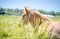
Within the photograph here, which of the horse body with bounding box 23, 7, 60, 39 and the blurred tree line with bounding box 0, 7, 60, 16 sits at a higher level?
the blurred tree line with bounding box 0, 7, 60, 16

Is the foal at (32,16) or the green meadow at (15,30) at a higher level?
the foal at (32,16)

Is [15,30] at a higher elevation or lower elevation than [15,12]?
lower

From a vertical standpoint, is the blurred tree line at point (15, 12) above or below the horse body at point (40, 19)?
above

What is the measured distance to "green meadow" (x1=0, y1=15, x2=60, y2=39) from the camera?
5.32ft

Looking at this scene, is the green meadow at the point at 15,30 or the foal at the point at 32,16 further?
the foal at the point at 32,16

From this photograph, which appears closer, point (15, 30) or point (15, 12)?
point (15, 30)

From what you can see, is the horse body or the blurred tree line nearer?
the horse body

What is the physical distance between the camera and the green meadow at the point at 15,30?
162 cm

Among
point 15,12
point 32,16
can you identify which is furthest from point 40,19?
point 15,12

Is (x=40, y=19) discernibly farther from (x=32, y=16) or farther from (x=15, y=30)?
(x=15, y=30)

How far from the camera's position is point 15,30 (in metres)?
1.69

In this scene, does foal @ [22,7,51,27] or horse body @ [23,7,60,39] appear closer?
horse body @ [23,7,60,39]

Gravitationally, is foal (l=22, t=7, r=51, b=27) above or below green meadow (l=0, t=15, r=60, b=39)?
above

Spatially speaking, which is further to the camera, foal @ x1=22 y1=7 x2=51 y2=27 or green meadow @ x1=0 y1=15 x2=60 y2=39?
foal @ x1=22 y1=7 x2=51 y2=27
